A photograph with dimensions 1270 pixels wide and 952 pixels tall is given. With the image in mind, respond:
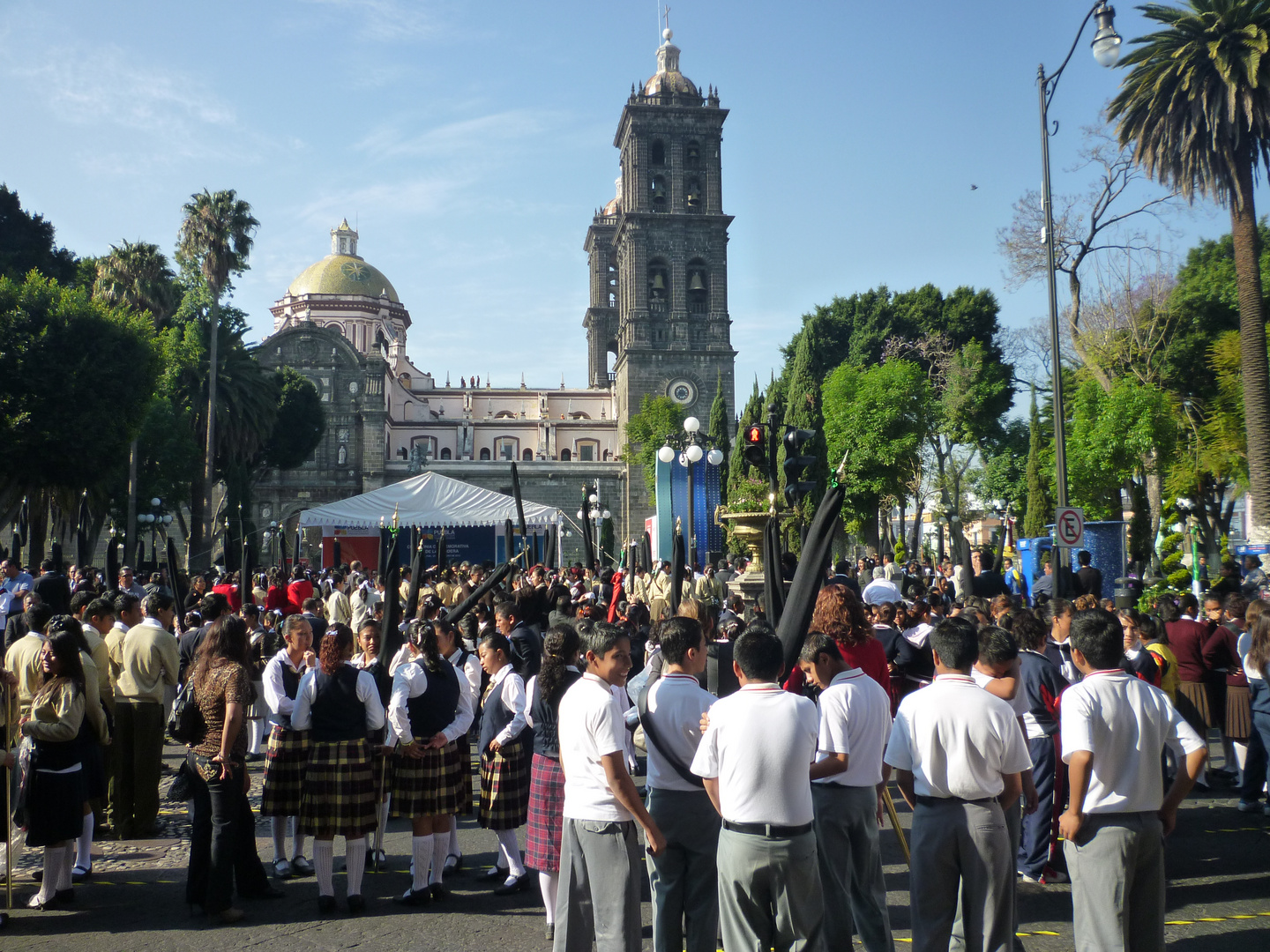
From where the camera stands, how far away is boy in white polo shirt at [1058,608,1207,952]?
14.0 feet

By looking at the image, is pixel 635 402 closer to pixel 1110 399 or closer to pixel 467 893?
pixel 1110 399

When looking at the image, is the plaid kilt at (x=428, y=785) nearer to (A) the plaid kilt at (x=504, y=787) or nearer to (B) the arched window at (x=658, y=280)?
(A) the plaid kilt at (x=504, y=787)

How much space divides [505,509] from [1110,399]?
18.1 meters

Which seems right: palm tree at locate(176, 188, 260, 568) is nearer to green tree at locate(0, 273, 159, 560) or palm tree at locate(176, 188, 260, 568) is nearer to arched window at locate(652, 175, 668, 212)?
green tree at locate(0, 273, 159, 560)

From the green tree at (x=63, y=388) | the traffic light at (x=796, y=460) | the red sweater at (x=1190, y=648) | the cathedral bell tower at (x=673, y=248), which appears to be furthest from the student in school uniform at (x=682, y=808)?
the cathedral bell tower at (x=673, y=248)

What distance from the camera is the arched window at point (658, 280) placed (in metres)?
58.8

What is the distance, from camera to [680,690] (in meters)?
4.67

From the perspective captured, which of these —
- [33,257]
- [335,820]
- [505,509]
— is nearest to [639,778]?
[335,820]

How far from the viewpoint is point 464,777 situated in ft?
21.9

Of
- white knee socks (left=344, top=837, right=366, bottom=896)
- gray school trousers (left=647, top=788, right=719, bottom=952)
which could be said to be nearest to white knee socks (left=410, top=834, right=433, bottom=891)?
white knee socks (left=344, top=837, right=366, bottom=896)

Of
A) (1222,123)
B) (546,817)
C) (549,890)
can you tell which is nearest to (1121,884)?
(546,817)

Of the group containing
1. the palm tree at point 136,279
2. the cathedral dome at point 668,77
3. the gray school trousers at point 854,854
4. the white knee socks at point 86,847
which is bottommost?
the white knee socks at point 86,847

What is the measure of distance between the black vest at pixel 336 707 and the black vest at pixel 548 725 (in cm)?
124

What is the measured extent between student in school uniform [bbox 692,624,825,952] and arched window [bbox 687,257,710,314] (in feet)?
185
